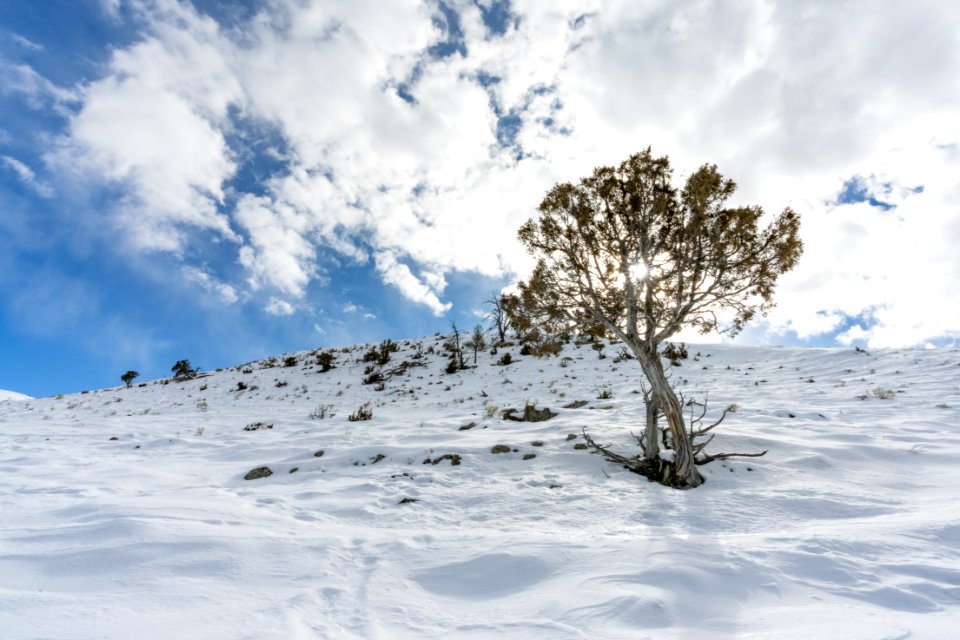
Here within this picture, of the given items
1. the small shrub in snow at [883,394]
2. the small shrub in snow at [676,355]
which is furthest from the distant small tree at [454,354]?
the small shrub in snow at [883,394]

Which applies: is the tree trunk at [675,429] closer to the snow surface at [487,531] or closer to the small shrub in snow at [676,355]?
the snow surface at [487,531]

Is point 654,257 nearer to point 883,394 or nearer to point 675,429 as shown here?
point 675,429

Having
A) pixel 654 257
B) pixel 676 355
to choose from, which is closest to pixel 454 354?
pixel 676 355

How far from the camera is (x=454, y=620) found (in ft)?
8.83

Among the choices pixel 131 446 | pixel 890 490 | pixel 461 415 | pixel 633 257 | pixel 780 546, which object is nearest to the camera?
pixel 780 546

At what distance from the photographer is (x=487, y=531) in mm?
4379

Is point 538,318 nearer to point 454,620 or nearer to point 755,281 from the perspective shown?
point 755,281

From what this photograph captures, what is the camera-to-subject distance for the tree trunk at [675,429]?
615 centimetres

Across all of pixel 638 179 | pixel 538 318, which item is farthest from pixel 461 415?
pixel 638 179

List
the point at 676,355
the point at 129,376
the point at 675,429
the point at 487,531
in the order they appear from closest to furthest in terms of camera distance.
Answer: the point at 487,531, the point at 675,429, the point at 676,355, the point at 129,376

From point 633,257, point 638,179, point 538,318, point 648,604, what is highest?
point 638,179

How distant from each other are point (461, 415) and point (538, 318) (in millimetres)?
4562

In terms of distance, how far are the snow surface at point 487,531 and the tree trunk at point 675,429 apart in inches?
11.5

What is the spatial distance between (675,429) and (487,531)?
3723 mm
